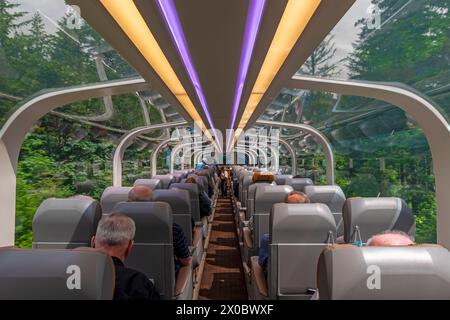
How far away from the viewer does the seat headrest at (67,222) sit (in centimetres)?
370

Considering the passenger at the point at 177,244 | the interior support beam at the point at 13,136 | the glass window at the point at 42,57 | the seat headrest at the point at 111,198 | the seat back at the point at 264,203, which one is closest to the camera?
the passenger at the point at 177,244

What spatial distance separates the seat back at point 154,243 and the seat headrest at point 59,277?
5.58ft

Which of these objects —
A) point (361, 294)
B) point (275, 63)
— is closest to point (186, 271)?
point (275, 63)

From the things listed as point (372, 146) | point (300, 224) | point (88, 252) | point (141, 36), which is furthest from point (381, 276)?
point (372, 146)

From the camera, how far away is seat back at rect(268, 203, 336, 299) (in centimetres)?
330

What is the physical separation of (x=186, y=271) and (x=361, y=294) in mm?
2760

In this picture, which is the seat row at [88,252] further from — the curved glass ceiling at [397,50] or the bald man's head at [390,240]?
the curved glass ceiling at [397,50]

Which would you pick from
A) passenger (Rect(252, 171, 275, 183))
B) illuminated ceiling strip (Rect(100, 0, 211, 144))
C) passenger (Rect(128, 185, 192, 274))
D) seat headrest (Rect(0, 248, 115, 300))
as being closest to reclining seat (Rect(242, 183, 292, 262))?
passenger (Rect(128, 185, 192, 274))

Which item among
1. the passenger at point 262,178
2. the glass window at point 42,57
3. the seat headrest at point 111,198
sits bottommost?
the seat headrest at point 111,198

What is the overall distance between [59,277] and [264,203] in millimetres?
3930

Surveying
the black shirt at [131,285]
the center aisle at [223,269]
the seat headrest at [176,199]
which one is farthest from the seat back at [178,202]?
the black shirt at [131,285]

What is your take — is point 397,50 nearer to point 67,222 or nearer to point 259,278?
point 259,278

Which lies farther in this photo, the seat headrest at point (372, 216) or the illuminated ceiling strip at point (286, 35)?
the seat headrest at point (372, 216)

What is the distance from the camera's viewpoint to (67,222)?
146 inches
